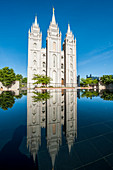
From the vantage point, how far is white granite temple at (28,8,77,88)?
35250mm

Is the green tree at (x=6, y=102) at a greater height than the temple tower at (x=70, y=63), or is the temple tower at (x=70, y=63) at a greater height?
the temple tower at (x=70, y=63)

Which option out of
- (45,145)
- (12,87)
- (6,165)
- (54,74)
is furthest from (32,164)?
(54,74)

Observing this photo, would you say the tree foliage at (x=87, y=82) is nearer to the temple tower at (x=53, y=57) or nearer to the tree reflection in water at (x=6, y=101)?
the temple tower at (x=53, y=57)

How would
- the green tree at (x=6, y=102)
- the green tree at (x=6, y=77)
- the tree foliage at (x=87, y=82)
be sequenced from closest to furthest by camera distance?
the green tree at (x=6, y=102) → the green tree at (x=6, y=77) → the tree foliage at (x=87, y=82)

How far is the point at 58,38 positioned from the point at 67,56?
824cm

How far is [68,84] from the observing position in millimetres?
38031

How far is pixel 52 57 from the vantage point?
118ft

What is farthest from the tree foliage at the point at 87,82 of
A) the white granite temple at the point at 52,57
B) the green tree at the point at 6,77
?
the green tree at the point at 6,77

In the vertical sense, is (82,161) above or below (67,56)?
below

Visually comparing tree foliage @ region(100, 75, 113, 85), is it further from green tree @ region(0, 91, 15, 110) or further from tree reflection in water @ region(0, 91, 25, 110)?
green tree @ region(0, 91, 15, 110)

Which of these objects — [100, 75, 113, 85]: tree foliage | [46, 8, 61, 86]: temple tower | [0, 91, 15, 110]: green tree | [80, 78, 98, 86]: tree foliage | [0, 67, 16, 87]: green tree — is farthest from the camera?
[80, 78, 98, 86]: tree foliage

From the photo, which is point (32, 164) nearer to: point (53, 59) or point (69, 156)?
point (69, 156)

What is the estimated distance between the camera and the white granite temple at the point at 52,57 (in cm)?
3525

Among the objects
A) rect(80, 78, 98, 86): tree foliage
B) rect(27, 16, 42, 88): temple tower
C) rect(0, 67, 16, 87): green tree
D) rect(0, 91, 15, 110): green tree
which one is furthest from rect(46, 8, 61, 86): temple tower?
rect(0, 91, 15, 110): green tree
